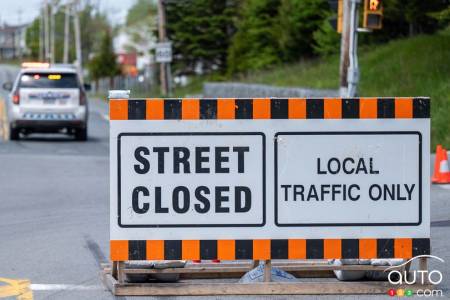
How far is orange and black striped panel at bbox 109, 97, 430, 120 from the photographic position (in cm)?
771

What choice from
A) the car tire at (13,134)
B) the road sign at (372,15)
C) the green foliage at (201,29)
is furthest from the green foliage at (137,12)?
the road sign at (372,15)

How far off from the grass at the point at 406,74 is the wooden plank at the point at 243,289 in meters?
13.6

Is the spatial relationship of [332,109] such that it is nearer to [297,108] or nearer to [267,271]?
[297,108]

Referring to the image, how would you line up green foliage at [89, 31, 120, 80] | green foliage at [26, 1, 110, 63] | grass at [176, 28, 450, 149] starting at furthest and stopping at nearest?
green foliage at [26, 1, 110, 63] → green foliage at [89, 31, 120, 80] → grass at [176, 28, 450, 149]

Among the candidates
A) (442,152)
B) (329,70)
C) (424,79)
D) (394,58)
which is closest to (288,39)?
(329,70)

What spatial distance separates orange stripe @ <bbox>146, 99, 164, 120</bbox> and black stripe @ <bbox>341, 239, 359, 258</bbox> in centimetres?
149

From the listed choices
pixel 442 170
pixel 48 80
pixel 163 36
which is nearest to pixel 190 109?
pixel 442 170

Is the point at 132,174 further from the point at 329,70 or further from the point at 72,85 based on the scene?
the point at 329,70

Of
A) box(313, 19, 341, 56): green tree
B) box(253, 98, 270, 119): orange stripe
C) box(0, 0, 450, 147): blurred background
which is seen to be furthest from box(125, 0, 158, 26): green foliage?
box(253, 98, 270, 119): orange stripe

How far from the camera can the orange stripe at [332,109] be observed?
7742 mm

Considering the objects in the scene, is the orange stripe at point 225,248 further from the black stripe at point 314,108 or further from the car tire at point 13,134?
the car tire at point 13,134

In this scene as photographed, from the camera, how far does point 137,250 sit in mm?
7715

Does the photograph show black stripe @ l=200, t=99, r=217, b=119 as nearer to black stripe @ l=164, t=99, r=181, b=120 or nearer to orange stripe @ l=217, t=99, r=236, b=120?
orange stripe @ l=217, t=99, r=236, b=120

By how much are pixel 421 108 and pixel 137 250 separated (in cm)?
213
